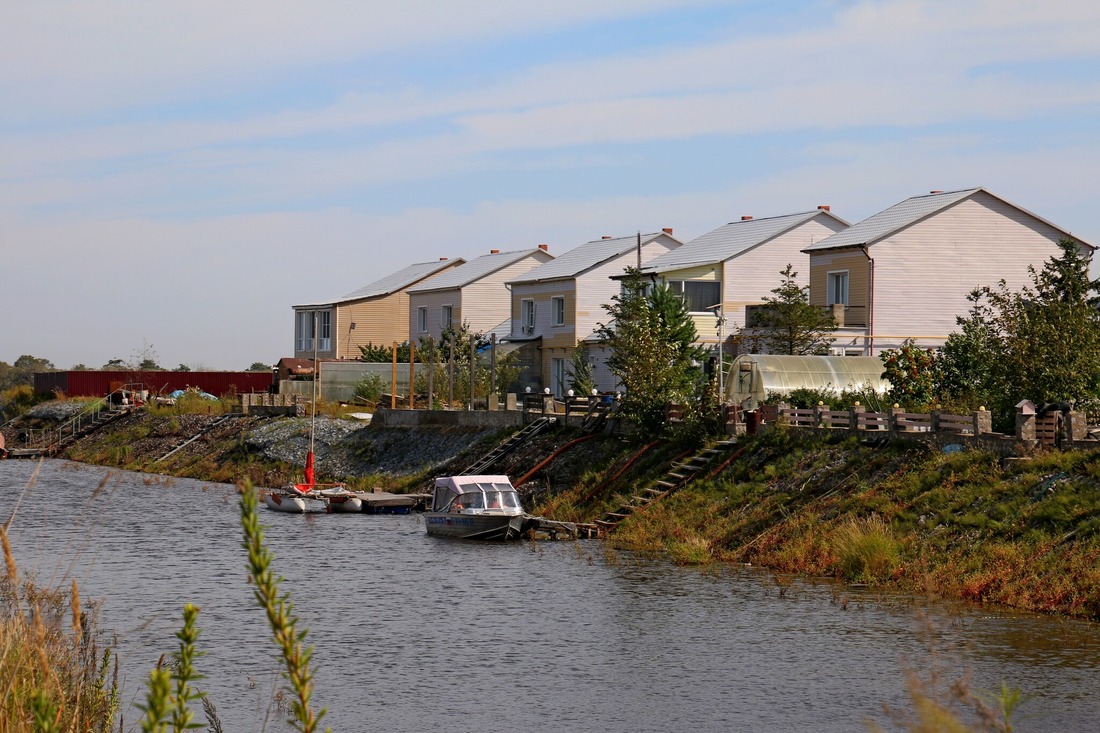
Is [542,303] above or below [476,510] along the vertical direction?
above

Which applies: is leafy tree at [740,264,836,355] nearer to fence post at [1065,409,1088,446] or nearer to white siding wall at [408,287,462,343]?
fence post at [1065,409,1088,446]

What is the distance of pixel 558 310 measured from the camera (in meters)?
74.8

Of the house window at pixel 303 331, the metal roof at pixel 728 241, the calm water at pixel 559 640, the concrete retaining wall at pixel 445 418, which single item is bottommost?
the calm water at pixel 559 640

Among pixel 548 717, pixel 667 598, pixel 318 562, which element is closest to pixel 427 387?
pixel 318 562

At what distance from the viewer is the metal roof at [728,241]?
225ft

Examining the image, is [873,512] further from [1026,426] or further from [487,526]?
[487,526]

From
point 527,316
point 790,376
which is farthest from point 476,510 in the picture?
point 527,316

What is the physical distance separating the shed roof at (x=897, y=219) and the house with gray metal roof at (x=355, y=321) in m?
38.5

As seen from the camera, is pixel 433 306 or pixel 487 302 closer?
pixel 487 302

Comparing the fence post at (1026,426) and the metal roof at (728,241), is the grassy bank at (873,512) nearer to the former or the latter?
the fence post at (1026,426)

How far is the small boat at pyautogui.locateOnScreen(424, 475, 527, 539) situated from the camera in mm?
41406

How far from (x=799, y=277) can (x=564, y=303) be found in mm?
13627

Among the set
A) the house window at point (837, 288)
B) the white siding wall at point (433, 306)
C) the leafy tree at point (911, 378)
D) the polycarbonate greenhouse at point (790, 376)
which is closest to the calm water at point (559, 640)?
the leafy tree at point (911, 378)

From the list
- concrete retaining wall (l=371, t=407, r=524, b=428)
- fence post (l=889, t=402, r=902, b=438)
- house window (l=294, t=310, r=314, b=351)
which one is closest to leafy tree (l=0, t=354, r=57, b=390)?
house window (l=294, t=310, r=314, b=351)
